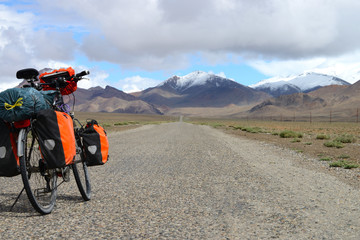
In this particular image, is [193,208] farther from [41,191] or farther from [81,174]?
[41,191]

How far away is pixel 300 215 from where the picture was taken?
489cm

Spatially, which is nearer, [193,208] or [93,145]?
[193,208]

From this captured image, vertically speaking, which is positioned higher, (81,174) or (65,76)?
(65,76)

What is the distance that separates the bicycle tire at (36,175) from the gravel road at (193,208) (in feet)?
0.60

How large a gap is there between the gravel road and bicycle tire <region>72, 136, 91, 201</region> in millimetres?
165

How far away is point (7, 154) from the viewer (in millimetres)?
4465

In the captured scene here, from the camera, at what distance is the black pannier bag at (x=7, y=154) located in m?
4.45

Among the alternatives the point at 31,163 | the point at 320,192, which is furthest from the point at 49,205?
the point at 320,192

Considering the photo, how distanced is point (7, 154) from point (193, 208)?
8.47ft

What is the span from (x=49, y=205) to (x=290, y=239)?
309 cm

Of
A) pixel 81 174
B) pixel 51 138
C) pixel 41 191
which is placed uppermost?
pixel 51 138

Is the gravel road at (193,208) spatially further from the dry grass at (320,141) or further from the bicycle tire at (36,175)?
the dry grass at (320,141)

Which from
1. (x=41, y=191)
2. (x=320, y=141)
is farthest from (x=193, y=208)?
(x=320, y=141)

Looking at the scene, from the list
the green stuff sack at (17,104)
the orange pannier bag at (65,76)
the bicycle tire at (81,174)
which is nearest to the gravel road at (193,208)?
the bicycle tire at (81,174)
